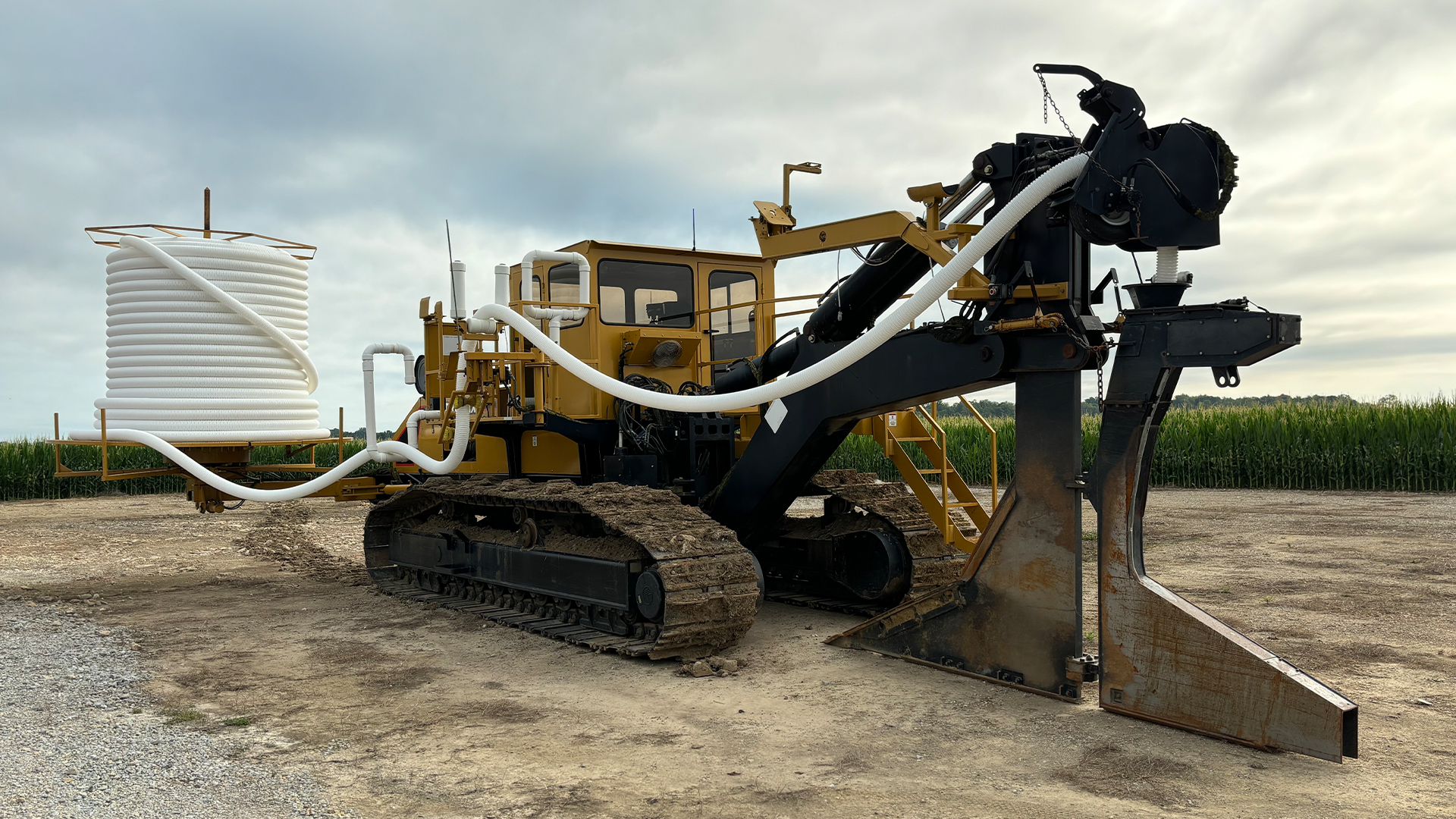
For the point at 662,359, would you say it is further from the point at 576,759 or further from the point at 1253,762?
the point at 1253,762

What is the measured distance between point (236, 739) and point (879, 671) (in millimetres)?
3729

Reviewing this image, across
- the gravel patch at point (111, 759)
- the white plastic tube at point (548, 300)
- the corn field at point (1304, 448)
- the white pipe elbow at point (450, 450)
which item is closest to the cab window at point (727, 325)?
the white plastic tube at point (548, 300)

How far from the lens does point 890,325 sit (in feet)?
19.8

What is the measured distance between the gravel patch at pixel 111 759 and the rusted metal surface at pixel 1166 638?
3928mm

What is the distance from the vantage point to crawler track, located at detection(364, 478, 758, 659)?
6.98m

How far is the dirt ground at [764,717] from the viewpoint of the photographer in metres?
4.58

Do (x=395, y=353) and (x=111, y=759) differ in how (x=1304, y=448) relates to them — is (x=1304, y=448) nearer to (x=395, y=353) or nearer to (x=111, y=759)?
(x=395, y=353)

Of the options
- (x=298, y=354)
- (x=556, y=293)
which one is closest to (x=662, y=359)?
(x=556, y=293)

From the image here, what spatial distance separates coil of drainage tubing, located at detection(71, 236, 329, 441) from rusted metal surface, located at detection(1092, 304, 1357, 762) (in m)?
8.83

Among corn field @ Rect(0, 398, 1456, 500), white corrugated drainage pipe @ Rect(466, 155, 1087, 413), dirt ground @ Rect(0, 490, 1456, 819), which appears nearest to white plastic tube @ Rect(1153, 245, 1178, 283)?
white corrugated drainage pipe @ Rect(466, 155, 1087, 413)

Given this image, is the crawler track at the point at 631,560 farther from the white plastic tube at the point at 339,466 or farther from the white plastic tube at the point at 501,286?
the white plastic tube at the point at 501,286

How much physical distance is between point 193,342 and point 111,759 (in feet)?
21.5

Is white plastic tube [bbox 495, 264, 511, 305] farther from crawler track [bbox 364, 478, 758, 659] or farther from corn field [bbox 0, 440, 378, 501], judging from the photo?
corn field [bbox 0, 440, 378, 501]

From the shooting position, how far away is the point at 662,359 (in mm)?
9375
